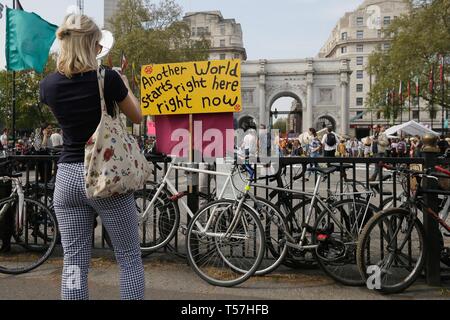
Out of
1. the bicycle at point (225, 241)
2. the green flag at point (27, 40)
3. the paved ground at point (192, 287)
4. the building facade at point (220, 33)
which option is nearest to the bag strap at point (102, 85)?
the bicycle at point (225, 241)

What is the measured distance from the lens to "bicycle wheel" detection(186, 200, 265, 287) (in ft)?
13.3

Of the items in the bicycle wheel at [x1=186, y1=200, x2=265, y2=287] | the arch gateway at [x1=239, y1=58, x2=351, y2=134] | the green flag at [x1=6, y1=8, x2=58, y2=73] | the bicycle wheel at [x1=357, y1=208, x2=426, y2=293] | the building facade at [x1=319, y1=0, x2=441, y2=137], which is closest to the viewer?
the bicycle wheel at [x1=357, y1=208, x2=426, y2=293]

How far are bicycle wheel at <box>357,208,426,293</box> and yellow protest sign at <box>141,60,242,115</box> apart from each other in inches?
73.2

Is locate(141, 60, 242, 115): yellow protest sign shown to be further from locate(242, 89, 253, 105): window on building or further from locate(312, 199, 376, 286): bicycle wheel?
locate(242, 89, 253, 105): window on building

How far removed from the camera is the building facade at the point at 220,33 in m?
118

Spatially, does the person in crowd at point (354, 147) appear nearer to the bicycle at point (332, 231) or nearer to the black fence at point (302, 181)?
the black fence at point (302, 181)

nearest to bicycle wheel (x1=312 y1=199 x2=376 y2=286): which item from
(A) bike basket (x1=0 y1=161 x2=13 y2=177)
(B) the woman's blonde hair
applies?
(B) the woman's blonde hair

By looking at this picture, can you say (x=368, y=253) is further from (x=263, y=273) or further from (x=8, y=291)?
(x=8, y=291)

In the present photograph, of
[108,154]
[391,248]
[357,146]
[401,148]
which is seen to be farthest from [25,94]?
[108,154]

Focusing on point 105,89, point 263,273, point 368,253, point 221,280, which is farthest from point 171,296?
point 105,89

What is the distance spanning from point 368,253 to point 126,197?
2.41m

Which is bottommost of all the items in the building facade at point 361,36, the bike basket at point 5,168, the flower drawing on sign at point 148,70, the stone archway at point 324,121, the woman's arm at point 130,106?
the bike basket at point 5,168

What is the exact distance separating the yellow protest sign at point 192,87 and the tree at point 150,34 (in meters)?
39.9

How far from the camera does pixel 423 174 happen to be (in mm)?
3941
